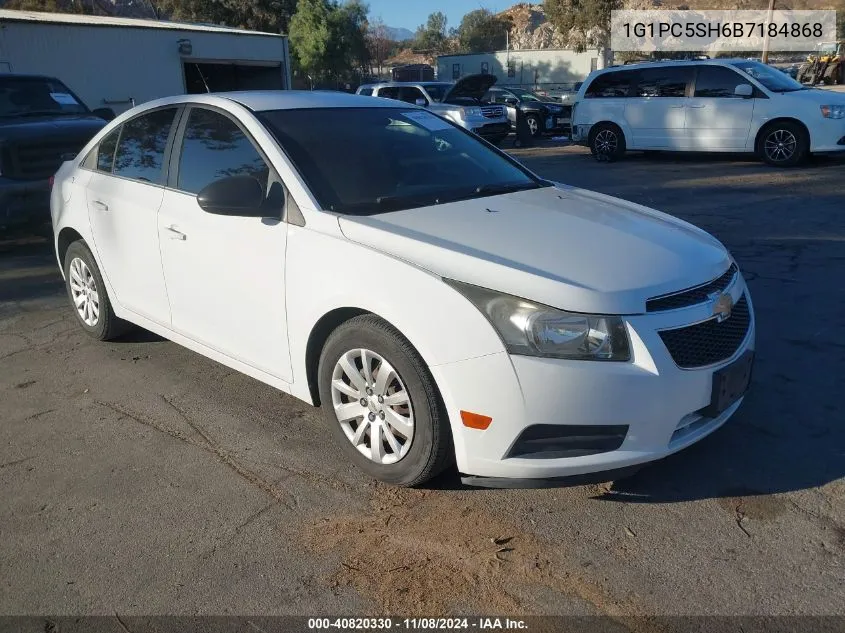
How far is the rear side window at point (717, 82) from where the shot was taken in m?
12.8

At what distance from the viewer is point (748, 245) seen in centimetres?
753

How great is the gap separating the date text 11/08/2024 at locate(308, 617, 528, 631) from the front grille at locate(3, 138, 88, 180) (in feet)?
24.2

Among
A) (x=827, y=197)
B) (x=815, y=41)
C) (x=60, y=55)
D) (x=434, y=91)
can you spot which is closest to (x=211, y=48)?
(x=60, y=55)

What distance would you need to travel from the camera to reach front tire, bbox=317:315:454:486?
3.10 m

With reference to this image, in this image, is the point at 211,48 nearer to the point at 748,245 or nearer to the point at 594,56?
the point at 748,245

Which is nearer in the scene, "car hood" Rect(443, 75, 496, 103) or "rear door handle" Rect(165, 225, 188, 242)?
"rear door handle" Rect(165, 225, 188, 242)

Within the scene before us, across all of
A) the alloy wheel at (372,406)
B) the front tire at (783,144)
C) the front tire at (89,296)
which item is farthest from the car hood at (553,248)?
the front tire at (783,144)

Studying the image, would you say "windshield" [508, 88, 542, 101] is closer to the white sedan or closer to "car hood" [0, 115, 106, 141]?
"car hood" [0, 115, 106, 141]

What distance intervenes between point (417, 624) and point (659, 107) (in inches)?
509

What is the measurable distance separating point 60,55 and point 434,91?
9.49 metres

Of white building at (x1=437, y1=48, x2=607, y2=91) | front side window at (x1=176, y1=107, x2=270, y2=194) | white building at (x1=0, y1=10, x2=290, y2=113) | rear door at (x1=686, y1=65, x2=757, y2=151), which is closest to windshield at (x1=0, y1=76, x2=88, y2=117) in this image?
front side window at (x1=176, y1=107, x2=270, y2=194)

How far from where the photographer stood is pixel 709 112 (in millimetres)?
13164

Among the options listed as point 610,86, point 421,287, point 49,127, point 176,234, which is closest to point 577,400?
point 421,287

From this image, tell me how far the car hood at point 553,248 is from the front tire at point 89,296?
254 centimetres
